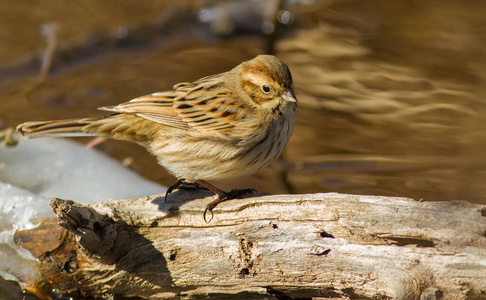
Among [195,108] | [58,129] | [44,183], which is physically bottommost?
[44,183]

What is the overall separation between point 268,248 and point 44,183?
9.59 ft

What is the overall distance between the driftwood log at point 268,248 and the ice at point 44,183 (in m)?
0.24

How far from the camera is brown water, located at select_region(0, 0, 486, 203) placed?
7.76 metres

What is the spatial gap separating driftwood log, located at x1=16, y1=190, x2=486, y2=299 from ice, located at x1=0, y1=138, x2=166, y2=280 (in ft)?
0.79

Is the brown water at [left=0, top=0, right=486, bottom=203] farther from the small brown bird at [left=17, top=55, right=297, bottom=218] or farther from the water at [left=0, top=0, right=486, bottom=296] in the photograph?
the small brown bird at [left=17, top=55, right=297, bottom=218]

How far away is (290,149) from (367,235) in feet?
12.6

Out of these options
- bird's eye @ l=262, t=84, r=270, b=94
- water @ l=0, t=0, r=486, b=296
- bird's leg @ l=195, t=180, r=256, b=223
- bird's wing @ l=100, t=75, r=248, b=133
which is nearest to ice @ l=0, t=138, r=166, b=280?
water @ l=0, t=0, r=486, b=296

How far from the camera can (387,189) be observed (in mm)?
7391

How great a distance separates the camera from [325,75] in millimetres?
9750

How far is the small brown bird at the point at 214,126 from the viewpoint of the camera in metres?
5.30

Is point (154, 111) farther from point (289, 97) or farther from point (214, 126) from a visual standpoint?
point (289, 97)

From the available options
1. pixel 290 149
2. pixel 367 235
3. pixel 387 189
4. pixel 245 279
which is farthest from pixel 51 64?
pixel 367 235

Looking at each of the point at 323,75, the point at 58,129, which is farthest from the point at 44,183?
the point at 323,75

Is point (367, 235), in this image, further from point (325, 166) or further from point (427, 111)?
point (427, 111)
